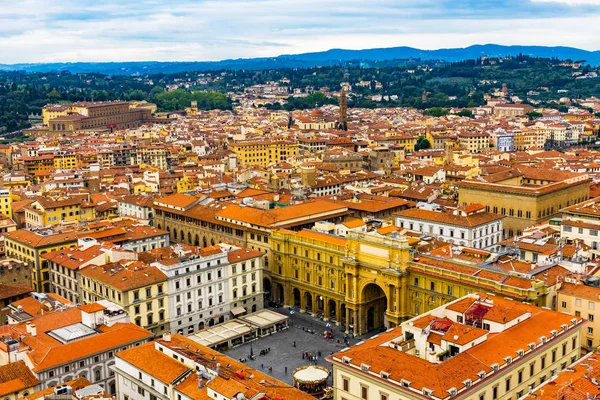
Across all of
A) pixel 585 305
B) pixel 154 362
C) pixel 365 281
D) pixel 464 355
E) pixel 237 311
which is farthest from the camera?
pixel 237 311

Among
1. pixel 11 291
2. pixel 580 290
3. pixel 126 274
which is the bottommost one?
pixel 11 291

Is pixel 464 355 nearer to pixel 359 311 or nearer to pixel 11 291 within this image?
pixel 359 311

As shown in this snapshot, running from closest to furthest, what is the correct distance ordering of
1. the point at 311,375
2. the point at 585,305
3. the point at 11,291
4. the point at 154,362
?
the point at 154,362
the point at 311,375
the point at 585,305
the point at 11,291

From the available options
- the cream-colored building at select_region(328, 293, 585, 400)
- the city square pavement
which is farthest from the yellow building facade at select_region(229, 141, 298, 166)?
the cream-colored building at select_region(328, 293, 585, 400)

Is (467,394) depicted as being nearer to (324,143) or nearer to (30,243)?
(30,243)

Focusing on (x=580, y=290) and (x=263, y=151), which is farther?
(x=263, y=151)

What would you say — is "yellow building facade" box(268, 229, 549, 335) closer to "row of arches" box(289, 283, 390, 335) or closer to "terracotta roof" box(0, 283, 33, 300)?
"row of arches" box(289, 283, 390, 335)

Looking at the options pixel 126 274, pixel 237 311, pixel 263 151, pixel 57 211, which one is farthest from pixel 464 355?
pixel 263 151
